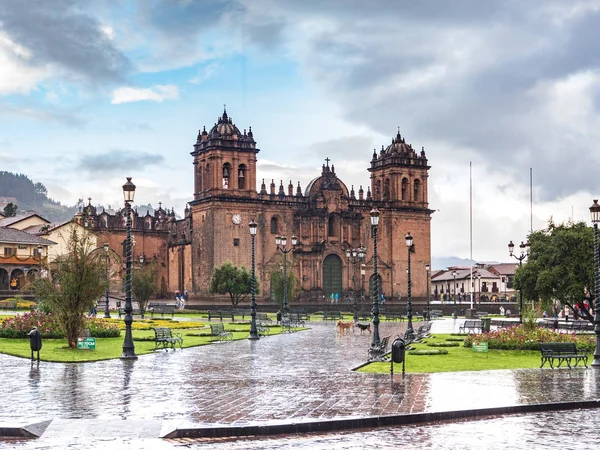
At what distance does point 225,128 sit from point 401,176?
20458mm

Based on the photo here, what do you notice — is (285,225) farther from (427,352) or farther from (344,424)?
(344,424)

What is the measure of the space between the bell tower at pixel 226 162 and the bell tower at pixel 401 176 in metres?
16.6

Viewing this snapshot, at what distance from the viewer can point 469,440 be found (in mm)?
12742

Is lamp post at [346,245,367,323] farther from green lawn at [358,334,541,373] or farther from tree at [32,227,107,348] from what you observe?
tree at [32,227,107,348]

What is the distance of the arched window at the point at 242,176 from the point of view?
83.7m

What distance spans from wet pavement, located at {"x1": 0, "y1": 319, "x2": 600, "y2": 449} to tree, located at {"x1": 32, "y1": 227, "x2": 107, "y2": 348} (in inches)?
158

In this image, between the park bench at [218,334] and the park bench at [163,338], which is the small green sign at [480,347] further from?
the park bench at [218,334]

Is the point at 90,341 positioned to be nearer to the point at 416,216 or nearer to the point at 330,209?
the point at 330,209

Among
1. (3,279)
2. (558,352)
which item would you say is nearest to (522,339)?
(558,352)

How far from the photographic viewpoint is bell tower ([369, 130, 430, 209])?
92.7 meters

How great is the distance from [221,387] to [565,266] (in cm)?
2875

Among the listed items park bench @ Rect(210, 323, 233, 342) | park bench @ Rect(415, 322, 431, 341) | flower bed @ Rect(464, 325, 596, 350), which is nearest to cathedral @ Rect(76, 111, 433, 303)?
park bench @ Rect(415, 322, 431, 341)

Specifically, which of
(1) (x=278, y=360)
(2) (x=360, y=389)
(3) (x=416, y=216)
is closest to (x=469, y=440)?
(2) (x=360, y=389)

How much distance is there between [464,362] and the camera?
24.7 m
